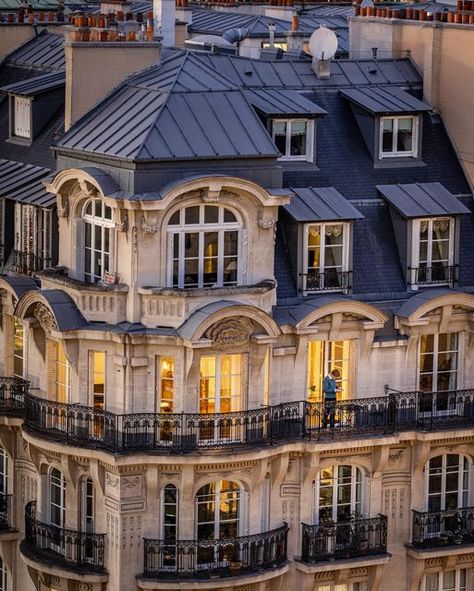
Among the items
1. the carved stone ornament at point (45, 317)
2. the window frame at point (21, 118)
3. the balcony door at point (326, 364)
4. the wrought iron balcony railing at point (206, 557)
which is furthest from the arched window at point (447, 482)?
the window frame at point (21, 118)

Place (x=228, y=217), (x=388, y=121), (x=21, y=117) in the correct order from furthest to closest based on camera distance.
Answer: (x=21, y=117) < (x=388, y=121) < (x=228, y=217)

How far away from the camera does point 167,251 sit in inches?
2653

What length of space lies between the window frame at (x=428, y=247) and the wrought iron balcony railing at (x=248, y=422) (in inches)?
122

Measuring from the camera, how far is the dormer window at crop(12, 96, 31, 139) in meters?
74.8

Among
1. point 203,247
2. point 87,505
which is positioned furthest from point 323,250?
point 87,505

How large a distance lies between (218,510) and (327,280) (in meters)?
6.95

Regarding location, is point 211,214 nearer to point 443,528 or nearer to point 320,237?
point 320,237

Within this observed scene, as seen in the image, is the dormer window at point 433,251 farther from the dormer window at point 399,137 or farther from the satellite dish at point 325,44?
the satellite dish at point 325,44

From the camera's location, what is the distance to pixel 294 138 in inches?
2810

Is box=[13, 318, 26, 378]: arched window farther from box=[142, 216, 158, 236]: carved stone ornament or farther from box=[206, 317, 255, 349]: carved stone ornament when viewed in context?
box=[206, 317, 255, 349]: carved stone ornament

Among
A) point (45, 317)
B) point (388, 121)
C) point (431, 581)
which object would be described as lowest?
point (431, 581)

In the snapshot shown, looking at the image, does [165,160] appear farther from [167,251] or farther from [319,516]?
[319,516]

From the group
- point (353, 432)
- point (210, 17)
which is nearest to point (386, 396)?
point (353, 432)

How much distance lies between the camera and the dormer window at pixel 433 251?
71250 millimetres
